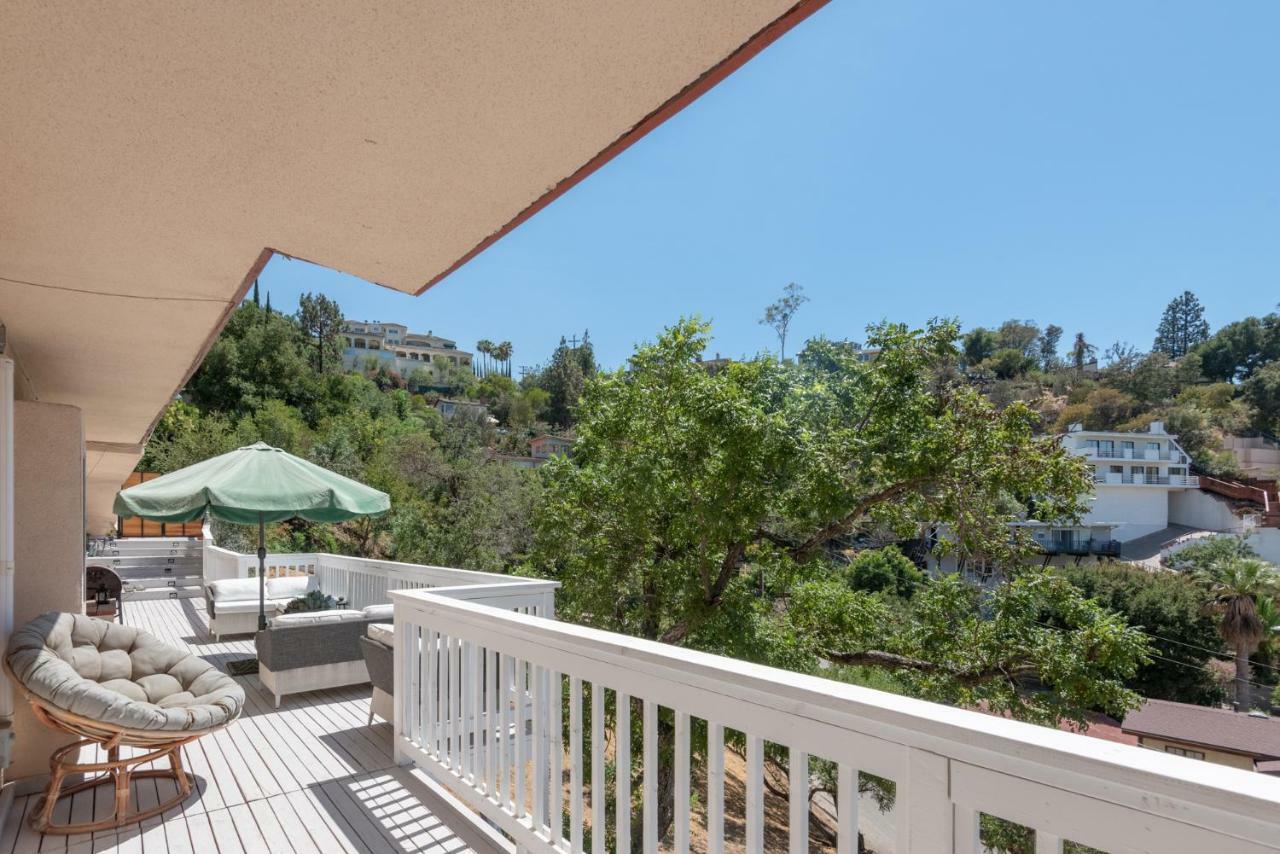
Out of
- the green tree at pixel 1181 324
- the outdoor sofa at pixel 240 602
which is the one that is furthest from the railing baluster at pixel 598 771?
the green tree at pixel 1181 324

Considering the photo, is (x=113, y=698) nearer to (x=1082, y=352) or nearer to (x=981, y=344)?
(x=981, y=344)

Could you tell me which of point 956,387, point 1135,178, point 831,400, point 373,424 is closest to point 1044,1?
point 956,387

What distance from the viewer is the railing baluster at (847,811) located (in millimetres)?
1384

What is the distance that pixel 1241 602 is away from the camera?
2427cm

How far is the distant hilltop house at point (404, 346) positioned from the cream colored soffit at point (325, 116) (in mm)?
77188

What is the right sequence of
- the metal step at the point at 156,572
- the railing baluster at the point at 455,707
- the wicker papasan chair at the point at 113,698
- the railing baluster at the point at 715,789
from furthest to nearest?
the metal step at the point at 156,572 → the railing baluster at the point at 455,707 → the wicker papasan chair at the point at 113,698 → the railing baluster at the point at 715,789

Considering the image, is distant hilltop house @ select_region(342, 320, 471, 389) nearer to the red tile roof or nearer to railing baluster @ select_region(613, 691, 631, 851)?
the red tile roof

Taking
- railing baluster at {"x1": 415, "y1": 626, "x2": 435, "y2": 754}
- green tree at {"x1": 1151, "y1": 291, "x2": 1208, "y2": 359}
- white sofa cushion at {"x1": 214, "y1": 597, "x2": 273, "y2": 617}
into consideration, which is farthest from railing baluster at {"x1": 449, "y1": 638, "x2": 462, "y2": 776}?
green tree at {"x1": 1151, "y1": 291, "x2": 1208, "y2": 359}

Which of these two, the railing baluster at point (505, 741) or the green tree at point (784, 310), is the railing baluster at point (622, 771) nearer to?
the railing baluster at point (505, 741)

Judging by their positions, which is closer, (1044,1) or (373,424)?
(1044,1)

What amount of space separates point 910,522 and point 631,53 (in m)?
10.6

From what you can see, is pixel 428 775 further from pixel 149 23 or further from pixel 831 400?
pixel 831 400

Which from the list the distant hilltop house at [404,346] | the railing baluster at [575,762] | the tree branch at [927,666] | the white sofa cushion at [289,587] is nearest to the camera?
the railing baluster at [575,762]

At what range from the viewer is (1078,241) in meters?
65.1
